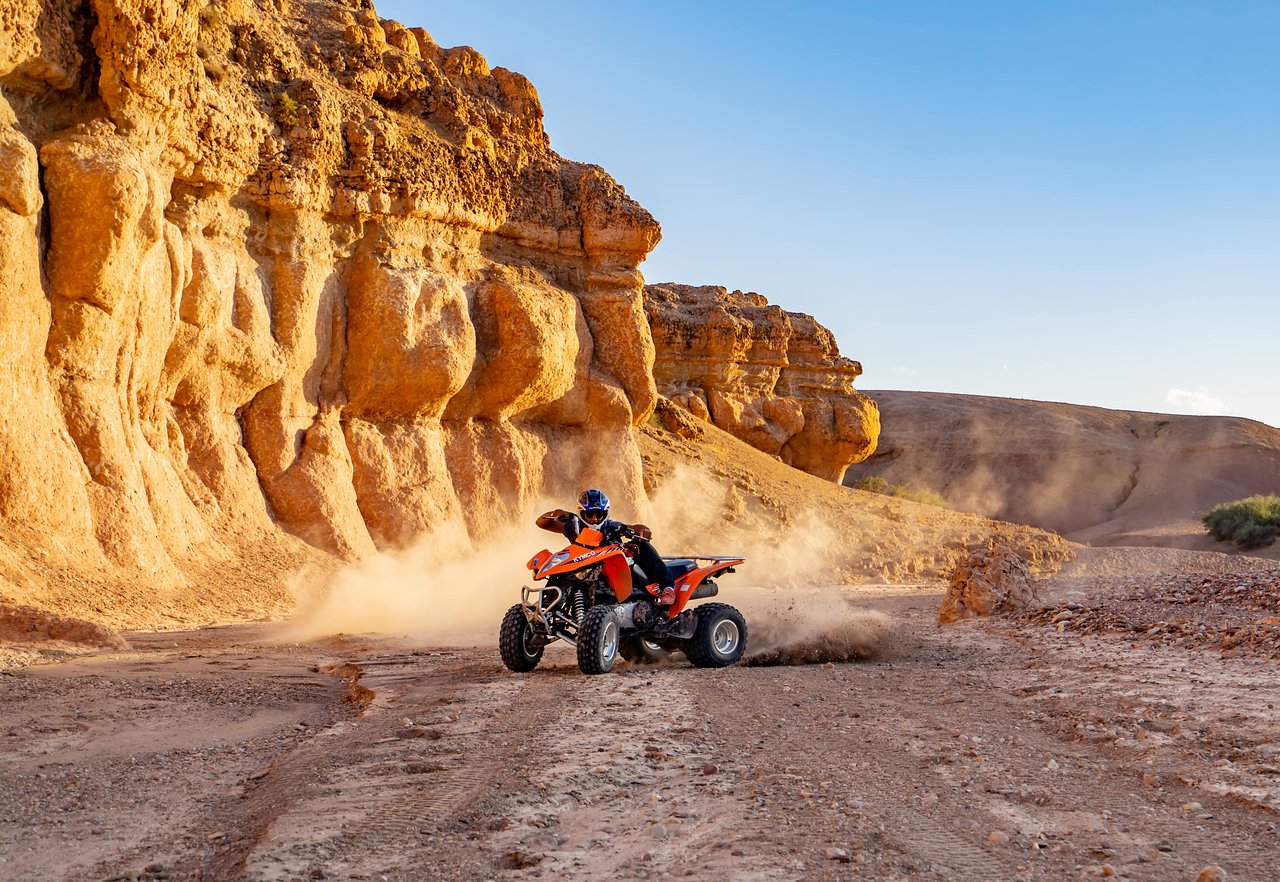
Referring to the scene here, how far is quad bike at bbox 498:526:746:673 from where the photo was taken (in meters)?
10.0

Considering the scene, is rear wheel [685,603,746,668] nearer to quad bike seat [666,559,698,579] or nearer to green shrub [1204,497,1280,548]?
quad bike seat [666,559,698,579]

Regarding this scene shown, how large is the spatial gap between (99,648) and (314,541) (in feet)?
32.0

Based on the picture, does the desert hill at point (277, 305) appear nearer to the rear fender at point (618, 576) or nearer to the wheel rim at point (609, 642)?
the rear fender at point (618, 576)

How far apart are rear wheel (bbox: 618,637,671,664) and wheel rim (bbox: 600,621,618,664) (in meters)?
0.84

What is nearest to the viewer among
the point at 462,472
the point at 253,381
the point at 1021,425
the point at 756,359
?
the point at 253,381

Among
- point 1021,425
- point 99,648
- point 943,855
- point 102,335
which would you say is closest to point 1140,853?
point 943,855

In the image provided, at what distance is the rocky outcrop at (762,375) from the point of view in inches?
1932

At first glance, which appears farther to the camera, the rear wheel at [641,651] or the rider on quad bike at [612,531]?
the rear wheel at [641,651]

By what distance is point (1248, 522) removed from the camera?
4981cm

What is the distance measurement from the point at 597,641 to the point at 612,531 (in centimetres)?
124

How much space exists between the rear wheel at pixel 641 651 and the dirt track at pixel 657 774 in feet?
4.16

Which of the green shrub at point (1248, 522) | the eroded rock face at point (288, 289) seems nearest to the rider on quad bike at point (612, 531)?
the eroded rock face at point (288, 289)

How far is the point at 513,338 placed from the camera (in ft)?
91.8

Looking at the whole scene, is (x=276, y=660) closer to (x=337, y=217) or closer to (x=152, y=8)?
(x=152, y=8)
